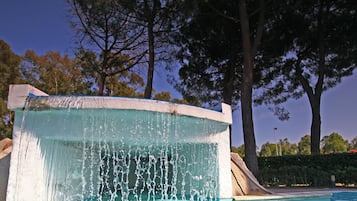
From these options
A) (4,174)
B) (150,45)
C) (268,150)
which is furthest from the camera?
(268,150)

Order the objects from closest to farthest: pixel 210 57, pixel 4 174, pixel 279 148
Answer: pixel 4 174
pixel 210 57
pixel 279 148

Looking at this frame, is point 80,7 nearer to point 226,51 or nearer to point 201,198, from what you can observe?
point 226,51

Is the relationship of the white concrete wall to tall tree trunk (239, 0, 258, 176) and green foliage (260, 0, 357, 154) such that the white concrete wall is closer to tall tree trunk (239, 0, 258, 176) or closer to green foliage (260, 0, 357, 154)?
tall tree trunk (239, 0, 258, 176)

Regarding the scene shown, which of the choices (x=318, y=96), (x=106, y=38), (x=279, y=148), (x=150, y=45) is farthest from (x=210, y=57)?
(x=279, y=148)

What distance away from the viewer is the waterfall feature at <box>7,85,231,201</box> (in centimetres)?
474

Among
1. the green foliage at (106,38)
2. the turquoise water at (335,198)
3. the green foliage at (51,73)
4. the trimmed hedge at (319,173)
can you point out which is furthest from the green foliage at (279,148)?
the turquoise water at (335,198)

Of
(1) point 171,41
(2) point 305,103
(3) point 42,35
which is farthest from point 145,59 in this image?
(2) point 305,103

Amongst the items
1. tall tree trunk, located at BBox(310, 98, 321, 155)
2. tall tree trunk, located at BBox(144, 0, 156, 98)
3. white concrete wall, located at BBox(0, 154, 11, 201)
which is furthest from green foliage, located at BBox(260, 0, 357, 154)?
white concrete wall, located at BBox(0, 154, 11, 201)

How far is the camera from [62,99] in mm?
4711

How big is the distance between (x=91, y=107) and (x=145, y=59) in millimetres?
8918

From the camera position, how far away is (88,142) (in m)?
5.46

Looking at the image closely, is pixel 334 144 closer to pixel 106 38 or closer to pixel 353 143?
pixel 353 143

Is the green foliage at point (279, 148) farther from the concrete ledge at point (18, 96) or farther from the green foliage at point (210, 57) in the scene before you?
the concrete ledge at point (18, 96)

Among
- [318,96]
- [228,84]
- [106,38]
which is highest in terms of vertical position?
[106,38]
